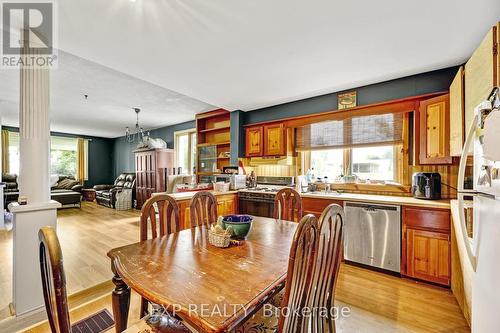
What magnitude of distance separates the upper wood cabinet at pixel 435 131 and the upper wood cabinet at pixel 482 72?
1.85 ft

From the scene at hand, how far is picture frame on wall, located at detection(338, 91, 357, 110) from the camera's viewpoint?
3.25 meters

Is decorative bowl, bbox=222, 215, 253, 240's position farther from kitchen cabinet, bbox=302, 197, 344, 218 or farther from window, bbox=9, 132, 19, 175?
window, bbox=9, 132, 19, 175

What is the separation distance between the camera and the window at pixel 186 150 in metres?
6.36

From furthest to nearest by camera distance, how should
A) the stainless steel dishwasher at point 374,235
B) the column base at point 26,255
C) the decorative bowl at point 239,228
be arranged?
the stainless steel dishwasher at point 374,235 → the column base at point 26,255 → the decorative bowl at point 239,228

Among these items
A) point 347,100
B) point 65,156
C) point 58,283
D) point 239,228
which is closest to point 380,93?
point 347,100

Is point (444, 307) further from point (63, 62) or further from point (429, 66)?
point (63, 62)

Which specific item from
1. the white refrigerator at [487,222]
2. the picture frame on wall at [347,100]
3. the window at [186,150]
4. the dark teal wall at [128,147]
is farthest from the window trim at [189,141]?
the white refrigerator at [487,222]

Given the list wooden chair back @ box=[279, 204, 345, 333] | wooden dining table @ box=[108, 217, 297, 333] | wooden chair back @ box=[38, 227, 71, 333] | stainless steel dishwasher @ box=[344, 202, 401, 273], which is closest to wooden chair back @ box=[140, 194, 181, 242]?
wooden dining table @ box=[108, 217, 297, 333]

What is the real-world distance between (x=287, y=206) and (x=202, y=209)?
0.92 meters

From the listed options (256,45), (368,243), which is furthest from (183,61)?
(368,243)

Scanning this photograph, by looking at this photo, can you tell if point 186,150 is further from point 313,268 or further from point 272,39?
point 313,268

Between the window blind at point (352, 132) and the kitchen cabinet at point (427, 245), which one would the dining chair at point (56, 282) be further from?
the window blind at point (352, 132)

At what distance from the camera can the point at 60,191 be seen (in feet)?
22.6

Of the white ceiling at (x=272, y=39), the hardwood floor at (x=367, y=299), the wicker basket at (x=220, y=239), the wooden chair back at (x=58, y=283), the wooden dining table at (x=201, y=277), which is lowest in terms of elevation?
the hardwood floor at (x=367, y=299)
